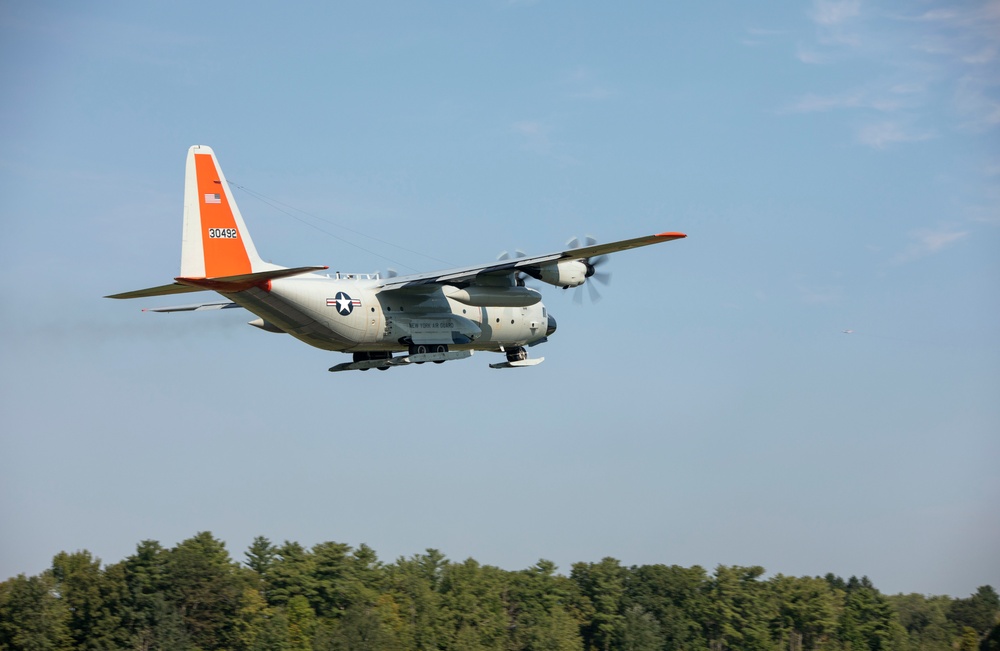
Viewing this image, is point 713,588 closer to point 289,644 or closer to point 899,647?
point 899,647

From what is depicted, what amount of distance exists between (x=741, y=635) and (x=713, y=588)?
6.21 m

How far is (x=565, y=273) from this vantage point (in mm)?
42969

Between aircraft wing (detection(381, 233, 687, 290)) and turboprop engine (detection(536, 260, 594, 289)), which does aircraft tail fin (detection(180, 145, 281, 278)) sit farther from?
turboprop engine (detection(536, 260, 594, 289))

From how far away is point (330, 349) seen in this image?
4106 cm

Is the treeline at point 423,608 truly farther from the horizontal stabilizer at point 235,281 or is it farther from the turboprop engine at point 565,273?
the horizontal stabilizer at point 235,281

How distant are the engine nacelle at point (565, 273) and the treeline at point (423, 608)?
38.0m

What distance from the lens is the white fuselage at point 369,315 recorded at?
125 feet

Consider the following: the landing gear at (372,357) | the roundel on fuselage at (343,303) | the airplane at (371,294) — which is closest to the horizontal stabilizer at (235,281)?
the airplane at (371,294)

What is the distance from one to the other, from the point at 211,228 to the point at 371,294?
5870 millimetres

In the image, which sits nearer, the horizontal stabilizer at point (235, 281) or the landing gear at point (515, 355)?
the horizontal stabilizer at point (235, 281)

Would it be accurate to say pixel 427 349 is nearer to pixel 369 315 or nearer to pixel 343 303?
pixel 369 315

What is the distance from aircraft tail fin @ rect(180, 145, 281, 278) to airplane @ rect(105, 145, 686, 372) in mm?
32

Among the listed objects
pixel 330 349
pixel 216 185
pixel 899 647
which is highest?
pixel 216 185

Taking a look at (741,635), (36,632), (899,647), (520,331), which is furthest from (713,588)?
(520,331)
